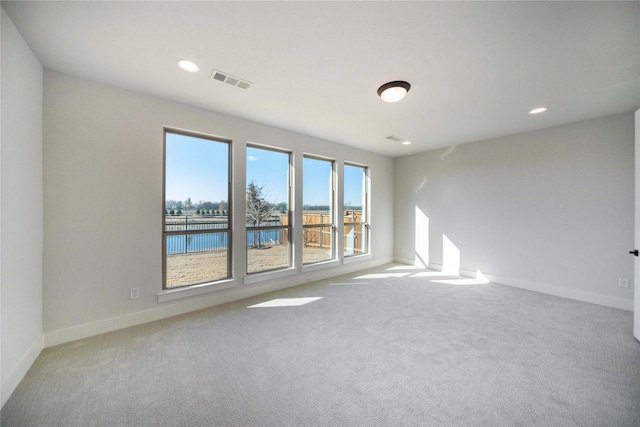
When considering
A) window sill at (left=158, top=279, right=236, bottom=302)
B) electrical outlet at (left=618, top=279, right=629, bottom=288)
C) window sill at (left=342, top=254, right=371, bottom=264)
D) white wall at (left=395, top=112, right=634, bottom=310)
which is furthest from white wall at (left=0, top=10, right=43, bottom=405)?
electrical outlet at (left=618, top=279, right=629, bottom=288)

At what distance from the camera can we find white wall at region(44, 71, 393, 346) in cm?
239

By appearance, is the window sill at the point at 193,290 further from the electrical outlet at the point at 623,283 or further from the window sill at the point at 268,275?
the electrical outlet at the point at 623,283

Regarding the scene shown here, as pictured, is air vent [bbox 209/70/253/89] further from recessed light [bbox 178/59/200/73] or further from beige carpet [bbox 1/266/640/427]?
beige carpet [bbox 1/266/640/427]

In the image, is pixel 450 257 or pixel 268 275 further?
pixel 450 257

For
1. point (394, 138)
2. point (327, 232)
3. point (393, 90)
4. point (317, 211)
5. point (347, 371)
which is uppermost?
point (394, 138)

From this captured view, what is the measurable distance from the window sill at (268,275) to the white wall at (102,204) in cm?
59

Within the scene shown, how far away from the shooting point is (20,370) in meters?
1.88

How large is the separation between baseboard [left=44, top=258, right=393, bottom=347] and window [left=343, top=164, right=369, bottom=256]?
3.20ft

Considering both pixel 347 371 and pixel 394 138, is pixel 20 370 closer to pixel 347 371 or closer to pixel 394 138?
pixel 347 371

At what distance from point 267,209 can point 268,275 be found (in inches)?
42.1

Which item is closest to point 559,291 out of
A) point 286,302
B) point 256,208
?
point 286,302

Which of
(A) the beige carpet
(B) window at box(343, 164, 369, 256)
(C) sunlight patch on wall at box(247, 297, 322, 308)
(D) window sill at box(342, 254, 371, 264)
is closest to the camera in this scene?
(A) the beige carpet

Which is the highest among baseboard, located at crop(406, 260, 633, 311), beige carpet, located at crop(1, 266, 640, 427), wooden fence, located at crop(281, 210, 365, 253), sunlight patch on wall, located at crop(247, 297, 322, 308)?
wooden fence, located at crop(281, 210, 365, 253)

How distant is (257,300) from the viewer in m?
3.60
